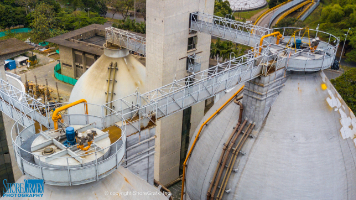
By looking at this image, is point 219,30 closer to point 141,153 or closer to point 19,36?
point 141,153

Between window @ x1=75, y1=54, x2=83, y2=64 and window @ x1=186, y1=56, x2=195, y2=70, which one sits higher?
window @ x1=186, y1=56, x2=195, y2=70

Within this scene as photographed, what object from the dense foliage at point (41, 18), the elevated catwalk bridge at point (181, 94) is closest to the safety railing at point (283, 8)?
the dense foliage at point (41, 18)

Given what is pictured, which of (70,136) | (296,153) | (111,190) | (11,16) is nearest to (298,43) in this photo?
(296,153)

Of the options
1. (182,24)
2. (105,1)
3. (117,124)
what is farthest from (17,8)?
(117,124)

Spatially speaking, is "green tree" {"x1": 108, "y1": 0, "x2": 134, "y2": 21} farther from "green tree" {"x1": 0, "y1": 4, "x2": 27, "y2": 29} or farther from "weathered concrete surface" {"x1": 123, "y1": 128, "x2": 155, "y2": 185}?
"weathered concrete surface" {"x1": 123, "y1": 128, "x2": 155, "y2": 185}

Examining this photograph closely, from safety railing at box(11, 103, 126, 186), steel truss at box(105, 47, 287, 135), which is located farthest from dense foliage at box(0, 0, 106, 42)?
safety railing at box(11, 103, 126, 186)

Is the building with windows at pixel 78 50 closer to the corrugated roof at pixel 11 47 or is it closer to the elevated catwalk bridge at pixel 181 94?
the corrugated roof at pixel 11 47
